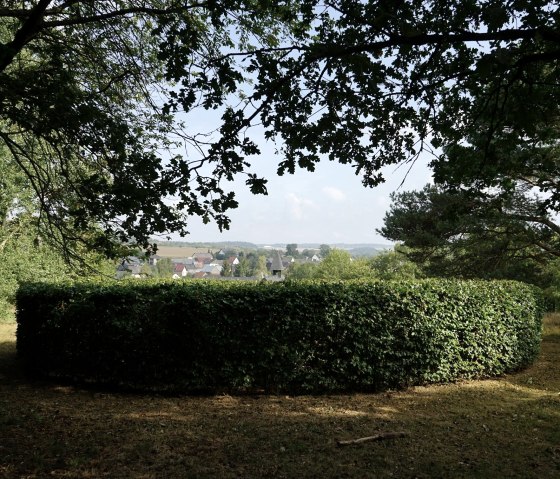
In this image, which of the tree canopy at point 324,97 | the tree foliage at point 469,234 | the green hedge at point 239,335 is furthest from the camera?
the tree foliage at point 469,234

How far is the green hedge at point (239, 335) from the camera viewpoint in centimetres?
745

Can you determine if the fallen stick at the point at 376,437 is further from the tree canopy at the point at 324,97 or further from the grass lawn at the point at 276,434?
the tree canopy at the point at 324,97

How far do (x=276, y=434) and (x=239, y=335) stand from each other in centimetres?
221

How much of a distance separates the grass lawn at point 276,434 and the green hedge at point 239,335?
35cm

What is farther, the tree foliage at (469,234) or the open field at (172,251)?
the tree foliage at (469,234)

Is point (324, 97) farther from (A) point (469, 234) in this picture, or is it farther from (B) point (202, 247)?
(B) point (202, 247)

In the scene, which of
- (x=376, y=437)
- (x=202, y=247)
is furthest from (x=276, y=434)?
(x=202, y=247)

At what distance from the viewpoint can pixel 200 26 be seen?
7059mm

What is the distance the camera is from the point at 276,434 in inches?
217

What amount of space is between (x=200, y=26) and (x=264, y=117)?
3427mm

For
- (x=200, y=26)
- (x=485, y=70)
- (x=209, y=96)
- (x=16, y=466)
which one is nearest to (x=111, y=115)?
(x=200, y=26)

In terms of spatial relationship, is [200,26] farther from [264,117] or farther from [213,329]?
[213,329]

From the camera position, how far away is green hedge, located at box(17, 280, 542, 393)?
7449mm

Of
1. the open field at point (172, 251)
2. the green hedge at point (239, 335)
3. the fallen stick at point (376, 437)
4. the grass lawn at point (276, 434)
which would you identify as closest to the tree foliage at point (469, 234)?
the green hedge at point (239, 335)
